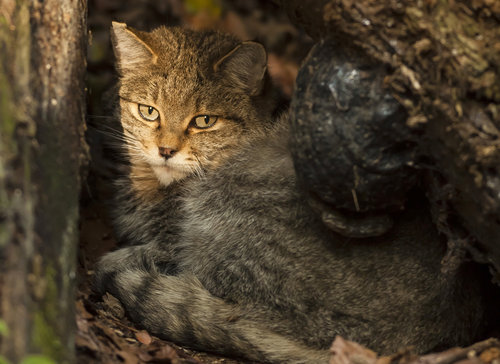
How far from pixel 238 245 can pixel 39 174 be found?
143cm

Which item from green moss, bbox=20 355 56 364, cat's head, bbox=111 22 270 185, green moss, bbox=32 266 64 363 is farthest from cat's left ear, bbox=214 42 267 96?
green moss, bbox=20 355 56 364

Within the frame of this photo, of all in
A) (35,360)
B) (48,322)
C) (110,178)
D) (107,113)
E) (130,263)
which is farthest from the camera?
(110,178)

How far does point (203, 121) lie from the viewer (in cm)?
395

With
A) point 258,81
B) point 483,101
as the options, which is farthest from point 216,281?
point 483,101

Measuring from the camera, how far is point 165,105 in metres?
3.87

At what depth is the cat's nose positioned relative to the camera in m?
3.75

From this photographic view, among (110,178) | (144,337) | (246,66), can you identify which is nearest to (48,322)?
(144,337)

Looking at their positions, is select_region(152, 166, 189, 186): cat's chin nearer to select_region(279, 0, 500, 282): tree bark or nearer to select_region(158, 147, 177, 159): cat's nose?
select_region(158, 147, 177, 159): cat's nose

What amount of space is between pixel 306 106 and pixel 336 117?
18 cm

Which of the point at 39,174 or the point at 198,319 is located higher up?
the point at 39,174

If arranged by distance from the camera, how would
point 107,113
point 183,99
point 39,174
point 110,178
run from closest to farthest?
point 39,174 < point 183,99 < point 107,113 < point 110,178

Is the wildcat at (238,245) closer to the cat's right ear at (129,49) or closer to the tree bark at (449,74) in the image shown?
the cat's right ear at (129,49)

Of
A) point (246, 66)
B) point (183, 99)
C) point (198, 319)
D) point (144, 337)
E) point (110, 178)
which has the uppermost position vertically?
point (246, 66)

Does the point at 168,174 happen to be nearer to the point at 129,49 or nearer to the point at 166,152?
the point at 166,152
